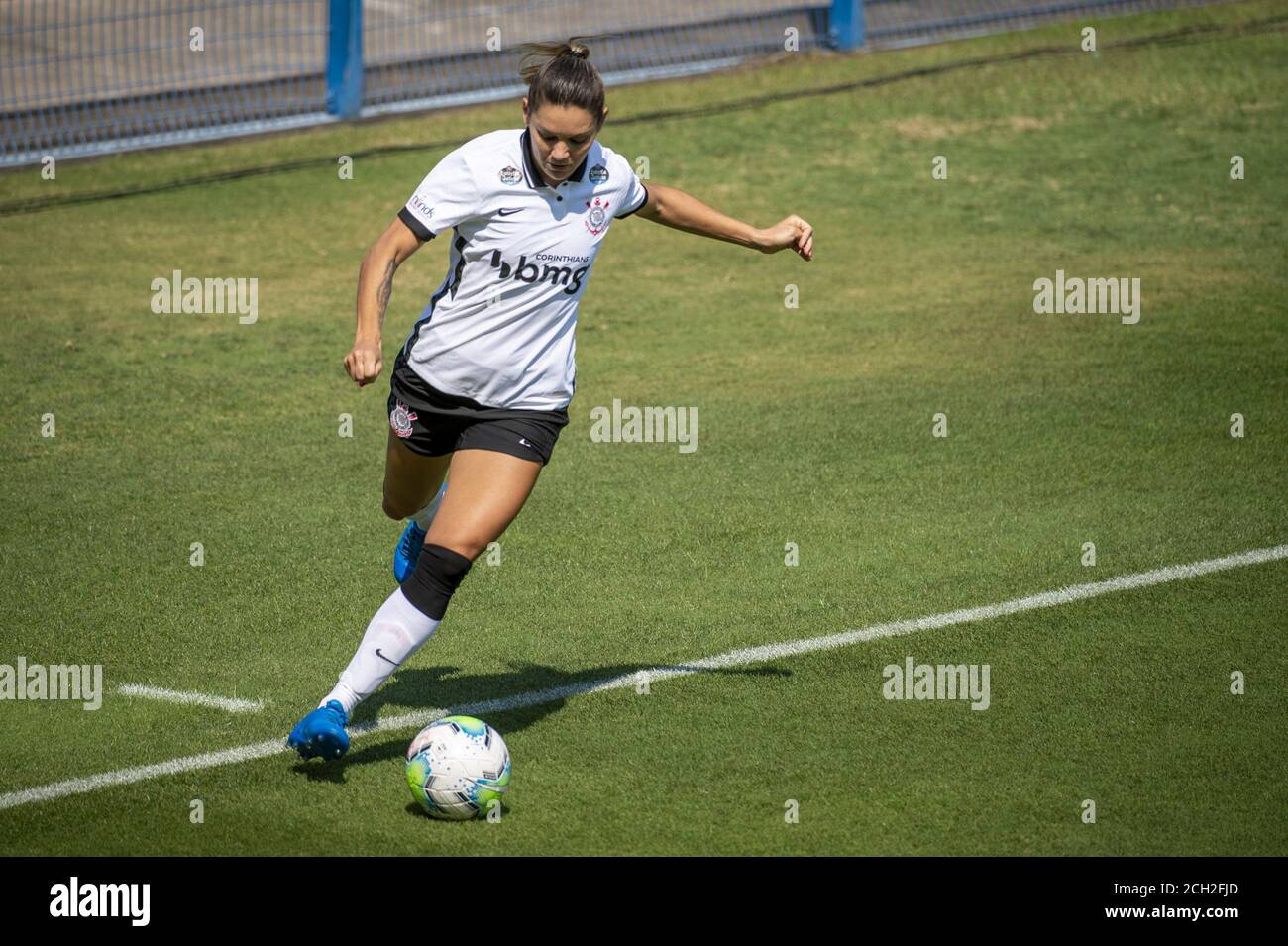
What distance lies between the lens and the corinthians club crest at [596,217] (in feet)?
21.0

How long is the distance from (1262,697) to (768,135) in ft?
36.0

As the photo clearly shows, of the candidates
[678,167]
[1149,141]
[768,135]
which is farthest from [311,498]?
[1149,141]

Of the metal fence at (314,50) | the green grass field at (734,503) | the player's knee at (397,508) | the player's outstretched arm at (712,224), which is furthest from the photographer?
the metal fence at (314,50)

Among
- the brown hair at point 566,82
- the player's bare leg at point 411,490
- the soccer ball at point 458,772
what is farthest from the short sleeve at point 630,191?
the soccer ball at point 458,772

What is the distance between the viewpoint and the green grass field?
20.3 ft

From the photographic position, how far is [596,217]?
6422 millimetres

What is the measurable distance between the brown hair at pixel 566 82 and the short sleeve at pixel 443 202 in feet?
1.18

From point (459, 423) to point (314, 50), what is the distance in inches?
450

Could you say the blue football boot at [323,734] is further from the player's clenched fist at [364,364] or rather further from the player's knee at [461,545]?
the player's clenched fist at [364,364]

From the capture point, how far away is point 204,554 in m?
8.55

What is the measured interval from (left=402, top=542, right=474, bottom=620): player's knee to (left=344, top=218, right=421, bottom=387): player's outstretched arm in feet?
2.45

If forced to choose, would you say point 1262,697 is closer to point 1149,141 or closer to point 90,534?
point 90,534

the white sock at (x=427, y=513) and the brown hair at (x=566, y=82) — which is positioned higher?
the brown hair at (x=566, y=82)

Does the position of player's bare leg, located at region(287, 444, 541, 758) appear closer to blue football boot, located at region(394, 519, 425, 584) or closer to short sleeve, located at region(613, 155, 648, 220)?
blue football boot, located at region(394, 519, 425, 584)
